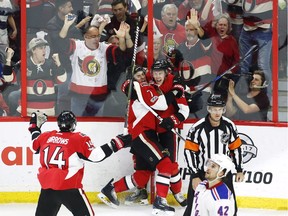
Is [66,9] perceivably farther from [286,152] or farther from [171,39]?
[286,152]

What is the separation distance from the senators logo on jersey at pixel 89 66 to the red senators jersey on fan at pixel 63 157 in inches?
60.5

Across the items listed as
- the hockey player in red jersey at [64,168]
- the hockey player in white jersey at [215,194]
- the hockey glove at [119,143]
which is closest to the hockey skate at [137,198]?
the hockey glove at [119,143]

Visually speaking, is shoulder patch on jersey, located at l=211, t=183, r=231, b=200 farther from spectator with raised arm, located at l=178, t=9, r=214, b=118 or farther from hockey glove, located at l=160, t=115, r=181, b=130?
spectator with raised arm, located at l=178, t=9, r=214, b=118

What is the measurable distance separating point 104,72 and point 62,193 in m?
1.80

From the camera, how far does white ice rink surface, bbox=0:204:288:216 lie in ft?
20.7

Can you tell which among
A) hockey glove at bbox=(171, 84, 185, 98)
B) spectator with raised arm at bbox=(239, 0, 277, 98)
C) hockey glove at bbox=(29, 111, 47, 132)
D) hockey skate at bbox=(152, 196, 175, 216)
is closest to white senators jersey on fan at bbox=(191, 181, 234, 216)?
hockey glove at bbox=(29, 111, 47, 132)

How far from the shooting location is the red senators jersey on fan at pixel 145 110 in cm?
633

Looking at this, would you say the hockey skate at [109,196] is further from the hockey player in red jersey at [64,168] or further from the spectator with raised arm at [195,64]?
the hockey player in red jersey at [64,168]

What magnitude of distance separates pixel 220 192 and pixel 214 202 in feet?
0.26

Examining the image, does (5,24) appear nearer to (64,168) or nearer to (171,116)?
(171,116)

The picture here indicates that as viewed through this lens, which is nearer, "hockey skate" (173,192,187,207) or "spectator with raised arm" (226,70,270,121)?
"hockey skate" (173,192,187,207)

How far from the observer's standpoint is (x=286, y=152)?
21.5ft

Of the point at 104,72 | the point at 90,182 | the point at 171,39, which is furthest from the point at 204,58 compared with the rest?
the point at 90,182

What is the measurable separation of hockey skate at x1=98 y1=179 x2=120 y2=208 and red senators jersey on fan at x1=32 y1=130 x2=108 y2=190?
1259 mm
